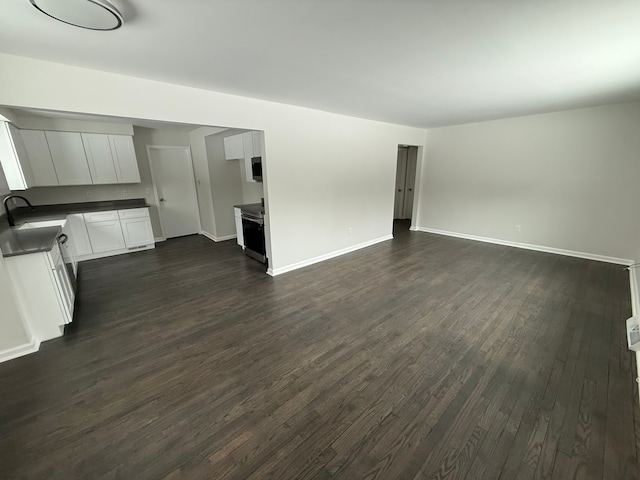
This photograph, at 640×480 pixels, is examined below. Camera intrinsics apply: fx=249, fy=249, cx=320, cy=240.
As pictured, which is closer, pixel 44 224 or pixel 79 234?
pixel 44 224

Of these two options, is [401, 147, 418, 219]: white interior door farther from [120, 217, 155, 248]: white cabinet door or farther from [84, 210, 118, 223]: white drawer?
[84, 210, 118, 223]: white drawer

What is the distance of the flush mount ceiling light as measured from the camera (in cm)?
127

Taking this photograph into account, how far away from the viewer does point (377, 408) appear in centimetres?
176

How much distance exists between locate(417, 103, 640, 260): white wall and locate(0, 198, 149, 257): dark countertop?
6916 millimetres

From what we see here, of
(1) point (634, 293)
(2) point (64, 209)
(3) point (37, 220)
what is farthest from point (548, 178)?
(2) point (64, 209)

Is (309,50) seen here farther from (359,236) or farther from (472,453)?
(359,236)

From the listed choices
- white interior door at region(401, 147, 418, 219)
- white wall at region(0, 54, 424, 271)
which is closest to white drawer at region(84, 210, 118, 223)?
white wall at region(0, 54, 424, 271)

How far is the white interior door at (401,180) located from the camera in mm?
7664

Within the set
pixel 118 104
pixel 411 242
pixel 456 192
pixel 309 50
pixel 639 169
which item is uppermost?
pixel 309 50

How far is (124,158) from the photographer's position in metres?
4.96

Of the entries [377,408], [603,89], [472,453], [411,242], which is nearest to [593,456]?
[472,453]

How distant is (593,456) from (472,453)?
684 millimetres

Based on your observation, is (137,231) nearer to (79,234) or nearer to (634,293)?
(79,234)

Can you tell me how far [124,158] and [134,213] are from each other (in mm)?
1101
